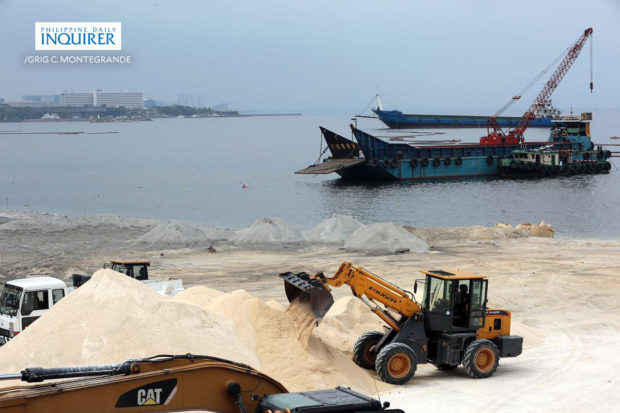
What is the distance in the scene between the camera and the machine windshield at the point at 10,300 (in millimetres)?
15961

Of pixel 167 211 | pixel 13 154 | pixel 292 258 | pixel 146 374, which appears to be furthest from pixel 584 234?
pixel 13 154

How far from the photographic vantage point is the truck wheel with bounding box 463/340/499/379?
15.3 meters

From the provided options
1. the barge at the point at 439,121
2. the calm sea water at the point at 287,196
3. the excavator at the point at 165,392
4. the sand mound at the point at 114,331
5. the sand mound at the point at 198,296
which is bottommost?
the calm sea water at the point at 287,196

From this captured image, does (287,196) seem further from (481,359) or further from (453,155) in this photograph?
(481,359)

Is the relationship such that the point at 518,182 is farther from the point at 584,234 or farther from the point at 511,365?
the point at 511,365

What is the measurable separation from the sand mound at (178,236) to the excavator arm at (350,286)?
21.0m

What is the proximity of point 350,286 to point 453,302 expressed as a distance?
6.92 feet

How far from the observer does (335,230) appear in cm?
3872

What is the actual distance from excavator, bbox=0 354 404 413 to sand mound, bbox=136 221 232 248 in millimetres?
28135

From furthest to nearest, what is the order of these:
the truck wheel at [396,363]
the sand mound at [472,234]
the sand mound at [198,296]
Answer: the sand mound at [472,234], the sand mound at [198,296], the truck wheel at [396,363]

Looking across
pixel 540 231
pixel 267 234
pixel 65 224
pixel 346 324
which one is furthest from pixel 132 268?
pixel 540 231

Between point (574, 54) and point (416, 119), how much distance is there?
7328 centimetres

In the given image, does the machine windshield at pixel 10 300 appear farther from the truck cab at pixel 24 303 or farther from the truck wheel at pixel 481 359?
the truck wheel at pixel 481 359

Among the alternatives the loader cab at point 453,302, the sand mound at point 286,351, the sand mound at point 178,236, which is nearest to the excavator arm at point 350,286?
the loader cab at point 453,302
